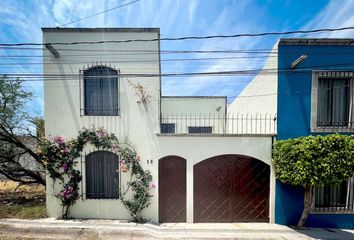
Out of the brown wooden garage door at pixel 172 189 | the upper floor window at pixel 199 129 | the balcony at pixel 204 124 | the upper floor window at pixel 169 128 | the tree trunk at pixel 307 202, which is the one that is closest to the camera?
the tree trunk at pixel 307 202

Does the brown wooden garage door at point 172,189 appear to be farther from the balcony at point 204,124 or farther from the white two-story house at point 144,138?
the balcony at point 204,124

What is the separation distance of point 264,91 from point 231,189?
3.85 meters

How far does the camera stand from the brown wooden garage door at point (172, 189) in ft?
21.0

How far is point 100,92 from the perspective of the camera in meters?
6.54

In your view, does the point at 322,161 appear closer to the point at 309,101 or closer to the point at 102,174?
the point at 309,101

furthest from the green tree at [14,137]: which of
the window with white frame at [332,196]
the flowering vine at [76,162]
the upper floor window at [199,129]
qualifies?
the window with white frame at [332,196]

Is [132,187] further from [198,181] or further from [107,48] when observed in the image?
[107,48]

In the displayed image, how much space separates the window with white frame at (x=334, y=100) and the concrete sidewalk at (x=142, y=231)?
11.3 feet

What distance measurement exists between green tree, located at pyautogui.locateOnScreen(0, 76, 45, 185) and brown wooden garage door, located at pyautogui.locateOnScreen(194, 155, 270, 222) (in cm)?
614

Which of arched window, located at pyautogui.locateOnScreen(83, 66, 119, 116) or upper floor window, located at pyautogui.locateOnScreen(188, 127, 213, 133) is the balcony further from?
arched window, located at pyautogui.locateOnScreen(83, 66, 119, 116)

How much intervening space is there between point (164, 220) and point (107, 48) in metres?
6.05

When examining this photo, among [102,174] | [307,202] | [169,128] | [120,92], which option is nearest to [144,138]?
[120,92]

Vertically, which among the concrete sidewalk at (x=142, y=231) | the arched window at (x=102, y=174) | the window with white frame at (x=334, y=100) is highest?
the window with white frame at (x=334, y=100)

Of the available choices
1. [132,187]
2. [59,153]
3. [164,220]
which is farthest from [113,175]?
[164,220]
